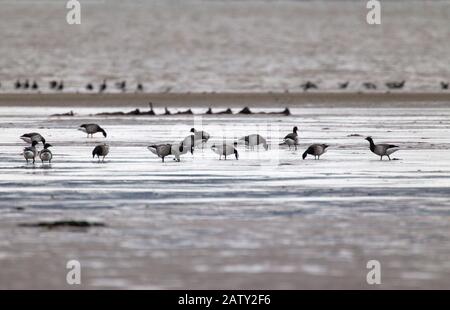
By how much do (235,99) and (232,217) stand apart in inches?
1873

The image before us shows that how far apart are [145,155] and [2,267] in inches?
609

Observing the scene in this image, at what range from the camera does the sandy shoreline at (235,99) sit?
61719 millimetres

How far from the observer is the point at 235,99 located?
66188 mm

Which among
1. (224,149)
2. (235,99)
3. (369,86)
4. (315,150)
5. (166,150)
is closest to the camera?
(166,150)

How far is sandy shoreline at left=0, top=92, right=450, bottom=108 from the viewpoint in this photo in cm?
6172

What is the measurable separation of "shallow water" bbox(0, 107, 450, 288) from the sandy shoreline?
27.7 m

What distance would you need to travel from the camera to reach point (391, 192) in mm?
21859

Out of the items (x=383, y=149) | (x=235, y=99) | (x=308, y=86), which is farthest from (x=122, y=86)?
(x=383, y=149)

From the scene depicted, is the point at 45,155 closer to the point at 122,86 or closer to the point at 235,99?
the point at 235,99

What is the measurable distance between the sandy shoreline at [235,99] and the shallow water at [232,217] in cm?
2770
